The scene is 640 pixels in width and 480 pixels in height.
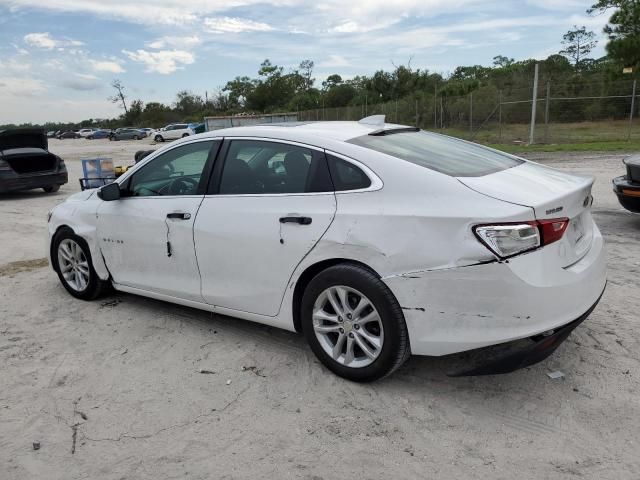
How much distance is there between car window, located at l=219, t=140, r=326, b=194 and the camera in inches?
142

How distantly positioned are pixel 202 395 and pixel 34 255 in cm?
495

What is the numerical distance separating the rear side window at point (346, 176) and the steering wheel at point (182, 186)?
121 centimetres

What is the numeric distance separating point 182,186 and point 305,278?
4.54 feet

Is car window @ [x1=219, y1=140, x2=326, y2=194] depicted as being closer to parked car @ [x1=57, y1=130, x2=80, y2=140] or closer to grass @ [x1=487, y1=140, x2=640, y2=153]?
grass @ [x1=487, y1=140, x2=640, y2=153]

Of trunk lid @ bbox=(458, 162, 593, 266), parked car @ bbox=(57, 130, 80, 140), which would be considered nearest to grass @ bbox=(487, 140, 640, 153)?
trunk lid @ bbox=(458, 162, 593, 266)

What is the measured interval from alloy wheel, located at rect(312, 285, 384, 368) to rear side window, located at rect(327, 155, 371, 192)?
605 mm

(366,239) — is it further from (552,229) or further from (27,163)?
(27,163)

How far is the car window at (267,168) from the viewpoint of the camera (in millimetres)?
3600

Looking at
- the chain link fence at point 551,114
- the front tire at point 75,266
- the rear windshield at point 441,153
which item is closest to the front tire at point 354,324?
the rear windshield at point 441,153

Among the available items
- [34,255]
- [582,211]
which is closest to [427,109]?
[34,255]

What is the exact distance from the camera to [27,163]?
13.2 m

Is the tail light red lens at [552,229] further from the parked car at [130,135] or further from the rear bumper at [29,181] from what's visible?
the parked car at [130,135]

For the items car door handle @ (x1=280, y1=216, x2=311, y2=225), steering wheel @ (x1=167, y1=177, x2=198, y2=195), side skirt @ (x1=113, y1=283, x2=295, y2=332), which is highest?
steering wheel @ (x1=167, y1=177, x2=198, y2=195)

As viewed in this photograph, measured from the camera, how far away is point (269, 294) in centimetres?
371
